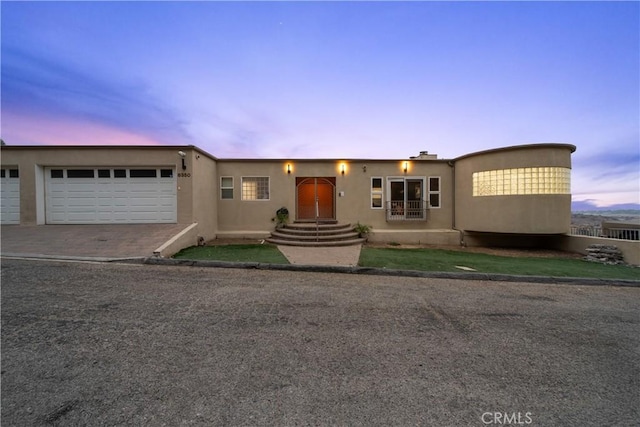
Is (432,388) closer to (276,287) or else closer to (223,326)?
(223,326)

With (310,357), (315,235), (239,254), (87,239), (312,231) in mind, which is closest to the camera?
(310,357)

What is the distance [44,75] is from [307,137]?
15.7 metres

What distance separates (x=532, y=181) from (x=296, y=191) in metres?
10.1

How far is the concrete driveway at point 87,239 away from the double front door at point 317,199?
541 centimetres

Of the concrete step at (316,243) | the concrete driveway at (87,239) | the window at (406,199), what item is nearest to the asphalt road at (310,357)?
the concrete driveway at (87,239)

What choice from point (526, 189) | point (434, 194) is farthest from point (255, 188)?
point (526, 189)

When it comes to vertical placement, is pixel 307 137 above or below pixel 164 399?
above

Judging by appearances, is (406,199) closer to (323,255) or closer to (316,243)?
(316,243)

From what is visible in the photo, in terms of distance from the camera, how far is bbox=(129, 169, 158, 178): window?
10.5 m

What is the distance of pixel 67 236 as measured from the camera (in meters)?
8.82

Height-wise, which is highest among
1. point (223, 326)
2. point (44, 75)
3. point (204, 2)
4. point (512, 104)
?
point (204, 2)

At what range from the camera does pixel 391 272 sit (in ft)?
20.8

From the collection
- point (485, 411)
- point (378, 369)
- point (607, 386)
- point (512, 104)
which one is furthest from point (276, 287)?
point (512, 104)

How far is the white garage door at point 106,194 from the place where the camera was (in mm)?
10406
